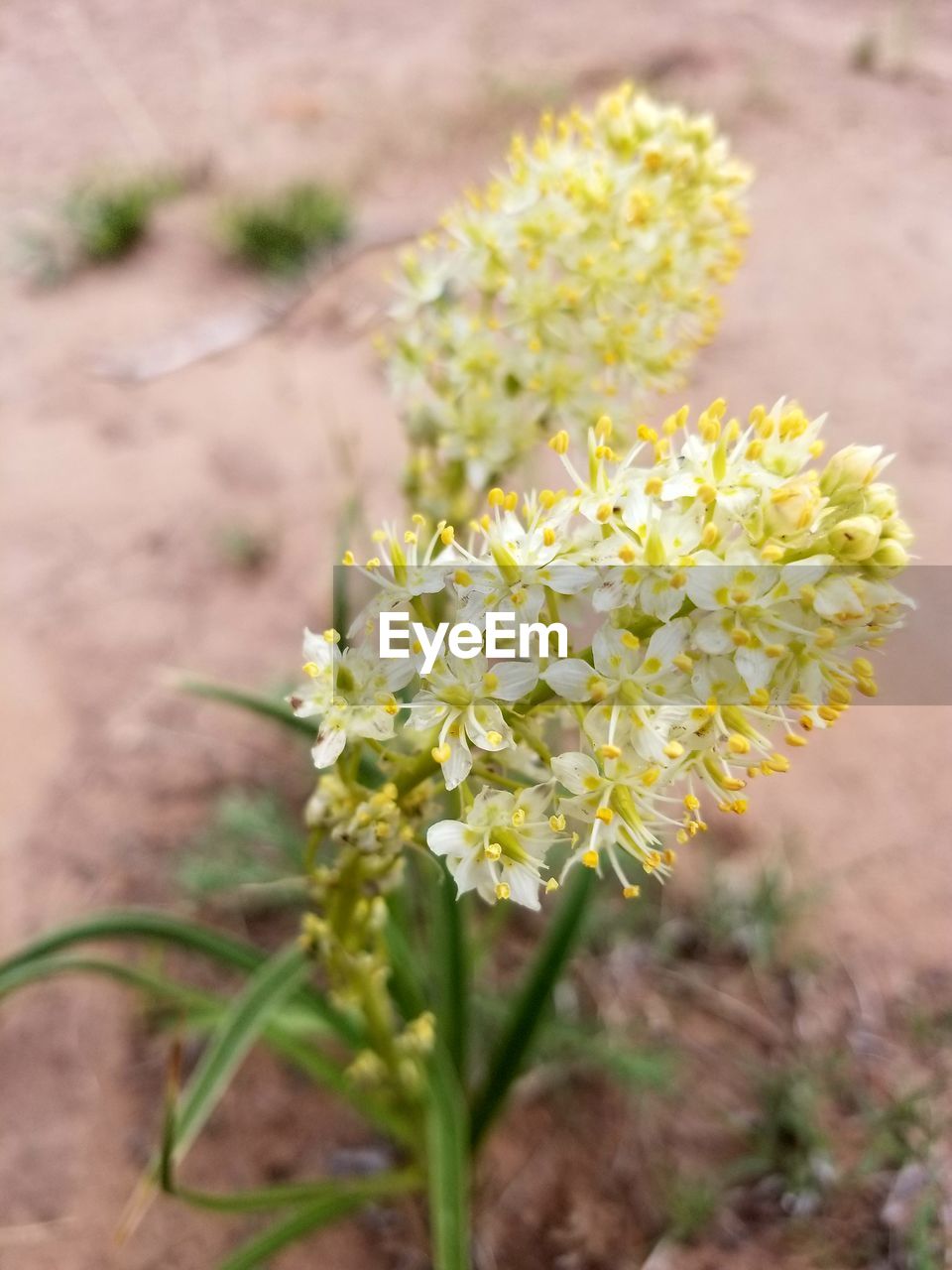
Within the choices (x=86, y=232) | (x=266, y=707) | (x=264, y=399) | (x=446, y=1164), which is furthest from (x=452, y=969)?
(x=86, y=232)

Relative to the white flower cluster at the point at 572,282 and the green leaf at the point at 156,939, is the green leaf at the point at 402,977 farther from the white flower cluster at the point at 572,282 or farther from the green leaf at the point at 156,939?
the white flower cluster at the point at 572,282

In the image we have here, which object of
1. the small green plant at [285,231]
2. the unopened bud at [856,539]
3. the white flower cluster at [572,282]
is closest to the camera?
the unopened bud at [856,539]

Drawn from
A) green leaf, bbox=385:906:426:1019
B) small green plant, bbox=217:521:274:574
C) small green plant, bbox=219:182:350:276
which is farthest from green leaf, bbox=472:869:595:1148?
small green plant, bbox=219:182:350:276

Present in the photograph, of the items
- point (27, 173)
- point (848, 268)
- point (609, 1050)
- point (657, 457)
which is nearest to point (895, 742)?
point (609, 1050)

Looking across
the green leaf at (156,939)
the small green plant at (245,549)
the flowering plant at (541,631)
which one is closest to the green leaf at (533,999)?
the flowering plant at (541,631)

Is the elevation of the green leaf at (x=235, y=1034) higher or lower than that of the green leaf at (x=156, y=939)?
lower

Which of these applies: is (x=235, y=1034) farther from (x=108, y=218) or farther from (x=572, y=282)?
(x=108, y=218)
